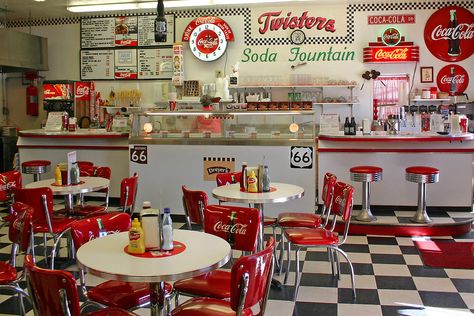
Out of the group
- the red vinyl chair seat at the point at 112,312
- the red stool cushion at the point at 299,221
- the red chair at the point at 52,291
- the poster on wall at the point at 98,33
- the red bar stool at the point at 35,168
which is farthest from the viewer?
the poster on wall at the point at 98,33

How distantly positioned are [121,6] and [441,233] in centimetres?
652

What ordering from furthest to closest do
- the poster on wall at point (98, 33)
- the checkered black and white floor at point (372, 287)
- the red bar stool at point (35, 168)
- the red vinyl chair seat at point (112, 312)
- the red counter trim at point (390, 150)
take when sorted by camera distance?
the poster on wall at point (98, 33) < the red bar stool at point (35, 168) < the red counter trim at point (390, 150) < the checkered black and white floor at point (372, 287) < the red vinyl chair seat at point (112, 312)

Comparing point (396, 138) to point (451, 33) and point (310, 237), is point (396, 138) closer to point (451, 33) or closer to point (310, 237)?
point (310, 237)

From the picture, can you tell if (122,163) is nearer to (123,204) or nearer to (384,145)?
(123,204)

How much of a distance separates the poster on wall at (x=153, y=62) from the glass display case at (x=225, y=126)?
11.1 ft

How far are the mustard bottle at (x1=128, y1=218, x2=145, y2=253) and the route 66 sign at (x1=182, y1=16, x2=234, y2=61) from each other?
776 cm

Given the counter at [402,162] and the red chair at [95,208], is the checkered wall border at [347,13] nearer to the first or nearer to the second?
the counter at [402,162]

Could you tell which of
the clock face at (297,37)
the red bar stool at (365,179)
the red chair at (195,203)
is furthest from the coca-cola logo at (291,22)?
the red chair at (195,203)

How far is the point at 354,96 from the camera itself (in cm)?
1001

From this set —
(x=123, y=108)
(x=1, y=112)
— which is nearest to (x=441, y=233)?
(x=123, y=108)

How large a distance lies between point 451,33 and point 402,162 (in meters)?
3.59

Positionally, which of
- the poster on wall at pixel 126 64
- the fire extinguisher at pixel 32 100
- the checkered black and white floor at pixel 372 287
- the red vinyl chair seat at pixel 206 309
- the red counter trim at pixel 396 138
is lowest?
the checkered black and white floor at pixel 372 287

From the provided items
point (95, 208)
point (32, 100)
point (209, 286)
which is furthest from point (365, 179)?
point (32, 100)

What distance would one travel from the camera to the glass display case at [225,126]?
6867 mm
